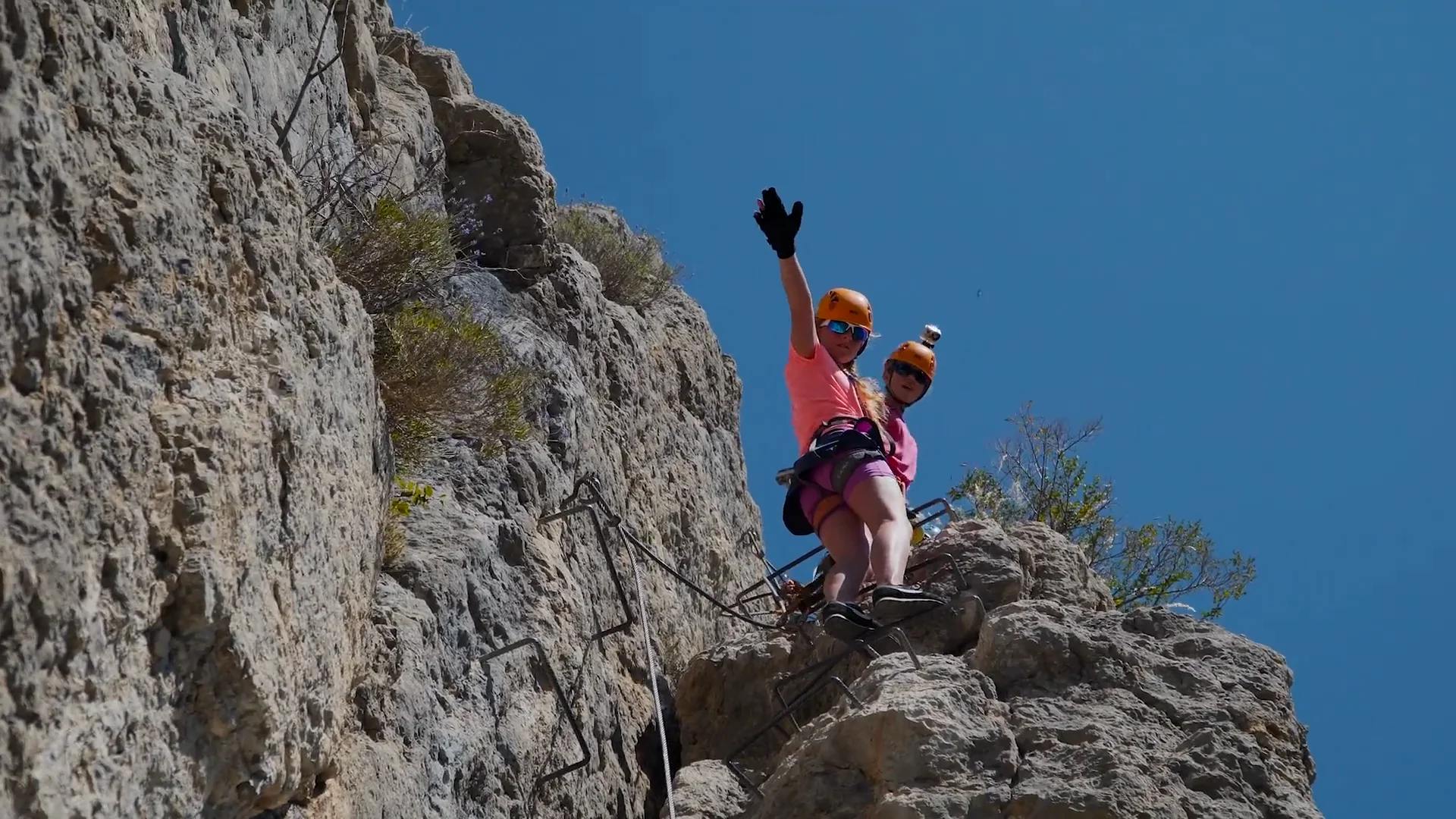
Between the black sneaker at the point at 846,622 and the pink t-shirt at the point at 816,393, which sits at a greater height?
the pink t-shirt at the point at 816,393

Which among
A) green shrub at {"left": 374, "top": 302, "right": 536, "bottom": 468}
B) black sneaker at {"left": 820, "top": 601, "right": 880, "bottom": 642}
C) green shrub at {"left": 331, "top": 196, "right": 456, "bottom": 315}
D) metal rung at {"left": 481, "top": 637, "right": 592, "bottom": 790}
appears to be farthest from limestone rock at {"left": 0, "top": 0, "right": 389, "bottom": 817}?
black sneaker at {"left": 820, "top": 601, "right": 880, "bottom": 642}

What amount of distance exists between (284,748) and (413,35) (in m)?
6.90

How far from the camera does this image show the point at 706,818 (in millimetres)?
5902

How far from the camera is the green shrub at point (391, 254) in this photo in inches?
267

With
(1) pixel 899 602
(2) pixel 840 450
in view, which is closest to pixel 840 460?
(2) pixel 840 450

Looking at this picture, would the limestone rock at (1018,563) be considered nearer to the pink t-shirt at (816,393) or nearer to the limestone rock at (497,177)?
the pink t-shirt at (816,393)

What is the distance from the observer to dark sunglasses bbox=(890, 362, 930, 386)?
8.85m

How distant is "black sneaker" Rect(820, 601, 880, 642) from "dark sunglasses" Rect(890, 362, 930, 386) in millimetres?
2236

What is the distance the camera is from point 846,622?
696cm

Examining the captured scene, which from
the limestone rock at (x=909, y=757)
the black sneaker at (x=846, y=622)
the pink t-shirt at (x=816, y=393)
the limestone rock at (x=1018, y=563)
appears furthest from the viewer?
the pink t-shirt at (x=816, y=393)

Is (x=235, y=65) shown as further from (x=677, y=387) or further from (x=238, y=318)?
(x=677, y=387)

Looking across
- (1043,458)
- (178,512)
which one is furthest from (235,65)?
(1043,458)

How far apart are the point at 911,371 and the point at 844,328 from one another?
0.74 metres

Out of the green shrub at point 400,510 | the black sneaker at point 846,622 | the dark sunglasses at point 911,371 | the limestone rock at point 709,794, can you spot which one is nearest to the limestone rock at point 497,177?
the dark sunglasses at point 911,371
